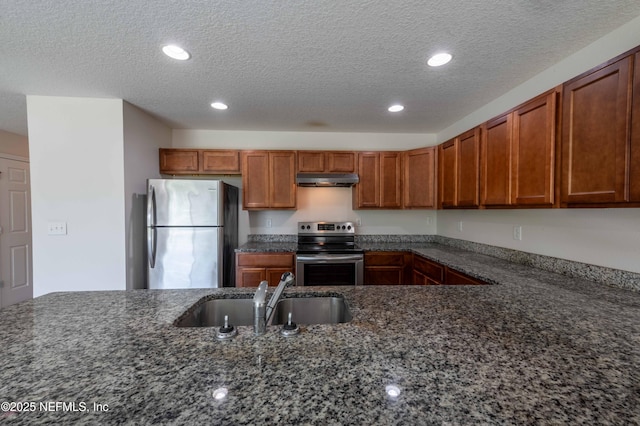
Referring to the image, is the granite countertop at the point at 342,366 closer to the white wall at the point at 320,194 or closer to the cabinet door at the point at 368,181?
the cabinet door at the point at 368,181

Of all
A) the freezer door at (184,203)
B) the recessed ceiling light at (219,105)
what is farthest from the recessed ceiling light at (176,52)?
the freezer door at (184,203)

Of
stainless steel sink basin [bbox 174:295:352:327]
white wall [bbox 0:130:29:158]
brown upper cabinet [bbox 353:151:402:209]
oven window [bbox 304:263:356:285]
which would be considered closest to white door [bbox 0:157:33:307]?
white wall [bbox 0:130:29:158]

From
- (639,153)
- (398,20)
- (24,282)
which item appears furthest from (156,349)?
(24,282)

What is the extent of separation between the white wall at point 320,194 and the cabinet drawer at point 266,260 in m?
0.65

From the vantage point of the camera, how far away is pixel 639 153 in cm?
116

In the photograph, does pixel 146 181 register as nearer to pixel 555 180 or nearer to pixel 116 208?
pixel 116 208

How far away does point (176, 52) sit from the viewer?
1.76m

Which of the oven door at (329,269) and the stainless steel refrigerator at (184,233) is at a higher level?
the stainless steel refrigerator at (184,233)

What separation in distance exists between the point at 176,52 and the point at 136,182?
5.25 ft

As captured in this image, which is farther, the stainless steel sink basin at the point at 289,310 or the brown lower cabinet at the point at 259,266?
the brown lower cabinet at the point at 259,266

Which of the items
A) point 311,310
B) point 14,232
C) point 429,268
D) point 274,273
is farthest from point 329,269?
point 14,232

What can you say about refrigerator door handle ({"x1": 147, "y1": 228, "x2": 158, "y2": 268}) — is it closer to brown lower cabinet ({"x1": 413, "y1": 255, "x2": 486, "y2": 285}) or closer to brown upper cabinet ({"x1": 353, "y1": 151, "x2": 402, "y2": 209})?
brown upper cabinet ({"x1": 353, "y1": 151, "x2": 402, "y2": 209})

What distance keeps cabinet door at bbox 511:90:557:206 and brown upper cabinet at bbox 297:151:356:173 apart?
72.0 inches

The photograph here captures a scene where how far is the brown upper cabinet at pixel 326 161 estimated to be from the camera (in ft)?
10.9
